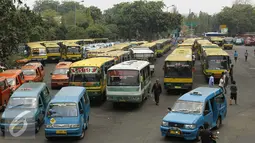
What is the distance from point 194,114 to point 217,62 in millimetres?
16199

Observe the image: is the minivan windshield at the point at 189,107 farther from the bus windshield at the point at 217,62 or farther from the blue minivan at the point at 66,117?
the bus windshield at the point at 217,62

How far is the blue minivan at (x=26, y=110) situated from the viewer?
1537cm

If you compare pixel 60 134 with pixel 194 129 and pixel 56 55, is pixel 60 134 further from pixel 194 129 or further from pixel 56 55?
pixel 56 55

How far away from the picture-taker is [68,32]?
252 feet

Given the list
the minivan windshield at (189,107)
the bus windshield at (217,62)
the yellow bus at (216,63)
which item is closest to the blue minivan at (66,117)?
the minivan windshield at (189,107)

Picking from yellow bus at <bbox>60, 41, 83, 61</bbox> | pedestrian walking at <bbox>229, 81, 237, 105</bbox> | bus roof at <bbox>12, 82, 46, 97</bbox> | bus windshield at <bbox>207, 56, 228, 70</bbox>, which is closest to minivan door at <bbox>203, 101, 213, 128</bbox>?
pedestrian walking at <bbox>229, 81, 237, 105</bbox>

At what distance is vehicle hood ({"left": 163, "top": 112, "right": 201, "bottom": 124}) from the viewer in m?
14.1

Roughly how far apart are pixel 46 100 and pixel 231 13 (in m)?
107

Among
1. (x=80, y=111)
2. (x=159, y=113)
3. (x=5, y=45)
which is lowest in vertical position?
(x=159, y=113)

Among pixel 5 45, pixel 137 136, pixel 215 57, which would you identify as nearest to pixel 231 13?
pixel 215 57

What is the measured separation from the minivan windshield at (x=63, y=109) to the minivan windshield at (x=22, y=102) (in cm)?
189

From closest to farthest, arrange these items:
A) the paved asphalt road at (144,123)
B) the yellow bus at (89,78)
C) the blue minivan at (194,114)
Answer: the blue minivan at (194,114) < the paved asphalt road at (144,123) < the yellow bus at (89,78)

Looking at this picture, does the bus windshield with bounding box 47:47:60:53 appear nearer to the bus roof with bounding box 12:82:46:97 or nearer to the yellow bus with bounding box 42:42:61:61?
the yellow bus with bounding box 42:42:61:61

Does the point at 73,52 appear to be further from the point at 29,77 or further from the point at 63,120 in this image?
the point at 63,120
